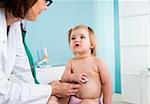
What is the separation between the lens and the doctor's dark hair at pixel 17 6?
90cm

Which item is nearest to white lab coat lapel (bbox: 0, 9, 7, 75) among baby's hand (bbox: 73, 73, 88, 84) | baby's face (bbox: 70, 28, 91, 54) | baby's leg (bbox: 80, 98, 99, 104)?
baby's hand (bbox: 73, 73, 88, 84)

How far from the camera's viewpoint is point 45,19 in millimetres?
2477

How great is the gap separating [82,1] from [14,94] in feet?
6.73

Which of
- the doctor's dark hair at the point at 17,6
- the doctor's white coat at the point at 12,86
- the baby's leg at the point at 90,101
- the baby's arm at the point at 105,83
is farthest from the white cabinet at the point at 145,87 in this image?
the doctor's dark hair at the point at 17,6

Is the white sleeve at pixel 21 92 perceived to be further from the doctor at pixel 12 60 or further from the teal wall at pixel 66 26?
the teal wall at pixel 66 26

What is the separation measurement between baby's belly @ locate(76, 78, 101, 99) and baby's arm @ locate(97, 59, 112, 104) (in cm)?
3

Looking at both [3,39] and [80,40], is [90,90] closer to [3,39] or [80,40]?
[80,40]

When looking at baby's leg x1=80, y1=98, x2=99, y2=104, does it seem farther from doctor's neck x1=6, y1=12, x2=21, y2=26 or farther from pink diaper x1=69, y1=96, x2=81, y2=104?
doctor's neck x1=6, y1=12, x2=21, y2=26

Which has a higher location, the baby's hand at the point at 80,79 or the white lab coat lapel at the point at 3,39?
the white lab coat lapel at the point at 3,39

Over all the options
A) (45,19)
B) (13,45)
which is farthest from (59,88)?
(45,19)

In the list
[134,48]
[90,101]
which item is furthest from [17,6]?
[134,48]

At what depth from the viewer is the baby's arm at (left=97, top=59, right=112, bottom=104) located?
1.48 meters

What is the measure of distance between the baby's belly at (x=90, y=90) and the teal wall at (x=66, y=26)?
1.01m

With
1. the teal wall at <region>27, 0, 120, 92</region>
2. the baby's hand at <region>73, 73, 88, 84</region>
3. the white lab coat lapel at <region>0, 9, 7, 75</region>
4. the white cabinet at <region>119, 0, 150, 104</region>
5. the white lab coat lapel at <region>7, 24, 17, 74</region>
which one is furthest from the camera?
the white cabinet at <region>119, 0, 150, 104</region>
